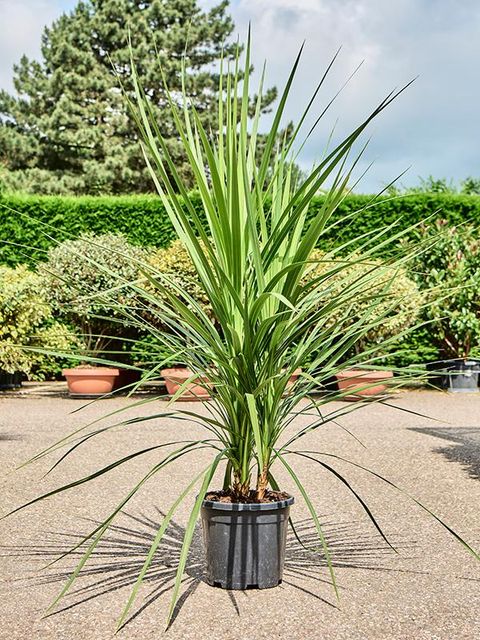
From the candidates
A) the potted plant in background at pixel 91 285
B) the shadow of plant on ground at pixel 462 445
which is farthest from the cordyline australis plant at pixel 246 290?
the potted plant in background at pixel 91 285

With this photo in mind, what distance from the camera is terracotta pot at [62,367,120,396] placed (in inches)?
389

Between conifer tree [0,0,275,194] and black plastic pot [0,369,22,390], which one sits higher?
conifer tree [0,0,275,194]

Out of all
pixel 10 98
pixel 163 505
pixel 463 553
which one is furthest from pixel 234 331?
pixel 10 98

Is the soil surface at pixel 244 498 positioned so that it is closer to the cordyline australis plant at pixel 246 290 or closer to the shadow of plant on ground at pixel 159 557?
the cordyline australis plant at pixel 246 290

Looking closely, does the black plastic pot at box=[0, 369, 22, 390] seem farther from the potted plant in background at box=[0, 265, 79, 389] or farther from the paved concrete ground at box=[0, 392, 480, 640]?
the paved concrete ground at box=[0, 392, 480, 640]

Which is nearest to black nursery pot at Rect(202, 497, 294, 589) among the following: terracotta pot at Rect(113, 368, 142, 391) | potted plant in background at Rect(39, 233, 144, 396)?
potted plant in background at Rect(39, 233, 144, 396)

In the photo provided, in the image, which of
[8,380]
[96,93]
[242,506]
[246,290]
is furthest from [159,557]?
[96,93]

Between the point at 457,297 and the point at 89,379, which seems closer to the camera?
the point at 89,379

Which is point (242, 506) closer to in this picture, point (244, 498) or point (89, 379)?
point (244, 498)

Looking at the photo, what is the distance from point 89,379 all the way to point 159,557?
21.8ft

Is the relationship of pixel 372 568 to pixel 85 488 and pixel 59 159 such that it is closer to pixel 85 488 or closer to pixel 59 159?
pixel 85 488

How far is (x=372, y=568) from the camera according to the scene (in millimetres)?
3326

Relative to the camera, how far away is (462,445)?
6402mm

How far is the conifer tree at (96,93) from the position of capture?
20391mm
